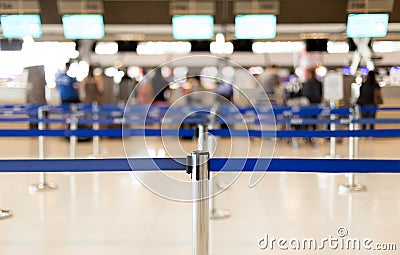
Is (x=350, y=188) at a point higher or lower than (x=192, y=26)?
lower

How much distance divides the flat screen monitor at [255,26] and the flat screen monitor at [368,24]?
148 cm

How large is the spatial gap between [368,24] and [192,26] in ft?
11.1

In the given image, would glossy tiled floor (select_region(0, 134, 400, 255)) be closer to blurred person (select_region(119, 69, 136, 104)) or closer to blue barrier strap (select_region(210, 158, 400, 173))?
blue barrier strap (select_region(210, 158, 400, 173))

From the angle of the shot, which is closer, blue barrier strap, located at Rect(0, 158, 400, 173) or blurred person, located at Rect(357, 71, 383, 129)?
blue barrier strap, located at Rect(0, 158, 400, 173)

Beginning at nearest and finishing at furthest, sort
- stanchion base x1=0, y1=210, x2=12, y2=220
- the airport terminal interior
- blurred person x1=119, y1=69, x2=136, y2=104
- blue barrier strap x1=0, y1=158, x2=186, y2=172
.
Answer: blue barrier strap x1=0, y1=158, x2=186, y2=172 → the airport terminal interior → stanchion base x1=0, y1=210, x2=12, y2=220 → blurred person x1=119, y1=69, x2=136, y2=104

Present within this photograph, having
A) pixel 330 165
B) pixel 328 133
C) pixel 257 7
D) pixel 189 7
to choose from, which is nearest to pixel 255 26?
pixel 257 7

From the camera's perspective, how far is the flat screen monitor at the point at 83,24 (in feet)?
32.6

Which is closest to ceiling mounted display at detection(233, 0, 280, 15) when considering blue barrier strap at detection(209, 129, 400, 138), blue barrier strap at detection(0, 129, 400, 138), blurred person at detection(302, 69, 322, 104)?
blurred person at detection(302, 69, 322, 104)

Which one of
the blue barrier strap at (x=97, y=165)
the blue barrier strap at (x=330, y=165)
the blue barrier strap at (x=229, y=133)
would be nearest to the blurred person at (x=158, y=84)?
the blue barrier strap at (x=229, y=133)

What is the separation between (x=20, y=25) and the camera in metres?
9.86

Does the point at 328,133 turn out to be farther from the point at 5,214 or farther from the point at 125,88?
the point at 125,88

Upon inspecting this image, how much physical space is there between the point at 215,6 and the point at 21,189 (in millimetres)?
5723

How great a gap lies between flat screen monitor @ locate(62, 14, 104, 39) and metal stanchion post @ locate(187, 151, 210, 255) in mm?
7795

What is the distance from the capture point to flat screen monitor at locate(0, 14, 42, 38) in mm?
9781
